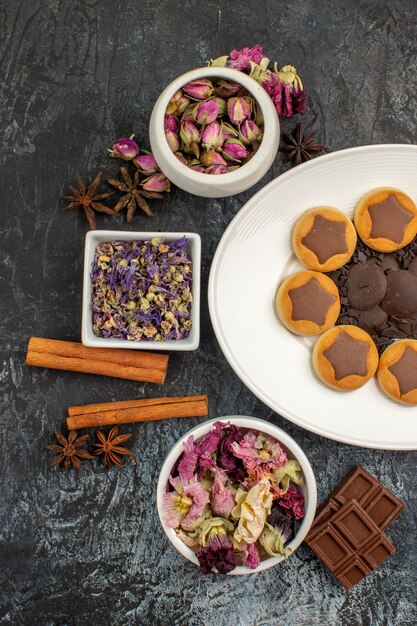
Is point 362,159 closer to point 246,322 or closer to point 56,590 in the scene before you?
point 246,322

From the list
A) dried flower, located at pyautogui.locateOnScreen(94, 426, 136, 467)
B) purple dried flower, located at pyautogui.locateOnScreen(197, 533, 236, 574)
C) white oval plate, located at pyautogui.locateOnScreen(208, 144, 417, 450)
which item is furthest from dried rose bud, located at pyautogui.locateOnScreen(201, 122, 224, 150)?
purple dried flower, located at pyautogui.locateOnScreen(197, 533, 236, 574)

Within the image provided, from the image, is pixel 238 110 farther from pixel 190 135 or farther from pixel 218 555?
pixel 218 555

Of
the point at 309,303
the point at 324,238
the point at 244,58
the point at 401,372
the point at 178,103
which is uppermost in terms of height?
the point at 244,58

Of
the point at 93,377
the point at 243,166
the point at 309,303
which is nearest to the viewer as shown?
the point at 243,166

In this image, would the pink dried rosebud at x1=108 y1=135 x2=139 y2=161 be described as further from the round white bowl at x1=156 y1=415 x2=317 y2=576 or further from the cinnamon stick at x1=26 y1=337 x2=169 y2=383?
the round white bowl at x1=156 y1=415 x2=317 y2=576

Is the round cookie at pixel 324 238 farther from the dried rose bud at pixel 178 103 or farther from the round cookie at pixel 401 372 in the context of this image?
the dried rose bud at pixel 178 103

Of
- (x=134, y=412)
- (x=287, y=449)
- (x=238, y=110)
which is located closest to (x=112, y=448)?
(x=134, y=412)
